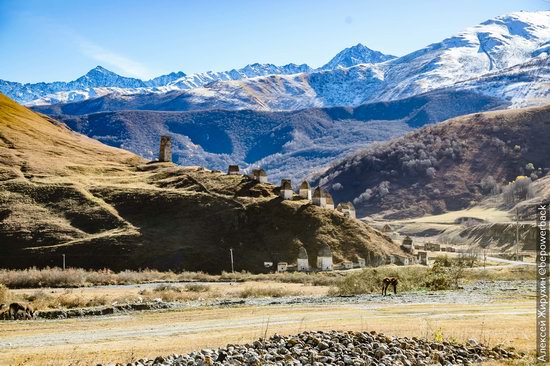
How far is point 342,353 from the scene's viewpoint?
19375 mm

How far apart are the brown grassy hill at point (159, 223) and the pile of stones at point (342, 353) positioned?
57.0m

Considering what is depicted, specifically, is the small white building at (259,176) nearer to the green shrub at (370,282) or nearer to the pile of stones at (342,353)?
the green shrub at (370,282)

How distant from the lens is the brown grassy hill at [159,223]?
260 feet

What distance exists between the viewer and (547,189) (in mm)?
178375

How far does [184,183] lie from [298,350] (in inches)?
3367

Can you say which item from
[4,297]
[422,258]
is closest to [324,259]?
[422,258]

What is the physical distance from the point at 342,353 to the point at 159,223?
233 feet

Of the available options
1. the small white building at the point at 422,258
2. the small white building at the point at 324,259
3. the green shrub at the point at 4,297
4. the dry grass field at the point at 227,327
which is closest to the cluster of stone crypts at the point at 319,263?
the small white building at the point at 324,259

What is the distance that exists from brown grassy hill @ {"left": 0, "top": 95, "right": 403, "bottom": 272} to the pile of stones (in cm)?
5701

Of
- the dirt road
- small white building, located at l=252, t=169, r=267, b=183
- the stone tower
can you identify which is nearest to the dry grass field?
the dirt road

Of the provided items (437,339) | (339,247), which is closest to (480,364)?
(437,339)

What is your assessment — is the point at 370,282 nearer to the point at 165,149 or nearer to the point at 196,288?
the point at 196,288

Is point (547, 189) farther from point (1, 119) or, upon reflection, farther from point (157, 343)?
point (157, 343)

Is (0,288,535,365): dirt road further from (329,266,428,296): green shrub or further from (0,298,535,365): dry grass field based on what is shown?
→ (329,266,428,296): green shrub
